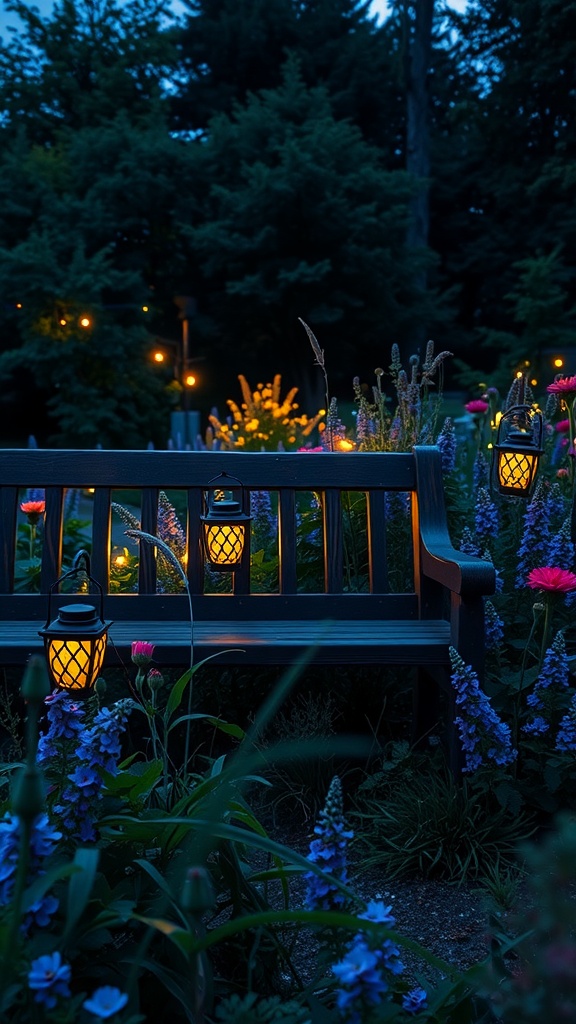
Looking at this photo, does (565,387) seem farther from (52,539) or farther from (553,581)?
(52,539)

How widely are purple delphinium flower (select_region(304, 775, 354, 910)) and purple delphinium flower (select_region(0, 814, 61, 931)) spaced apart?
375 mm

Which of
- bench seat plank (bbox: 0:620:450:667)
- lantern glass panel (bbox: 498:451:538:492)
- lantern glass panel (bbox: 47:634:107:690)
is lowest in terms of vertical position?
bench seat plank (bbox: 0:620:450:667)

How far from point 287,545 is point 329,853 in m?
2.07

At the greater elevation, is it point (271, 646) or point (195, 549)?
point (195, 549)

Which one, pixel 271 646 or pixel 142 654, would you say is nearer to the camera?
pixel 142 654

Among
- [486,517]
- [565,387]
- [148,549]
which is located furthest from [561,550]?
[148,549]

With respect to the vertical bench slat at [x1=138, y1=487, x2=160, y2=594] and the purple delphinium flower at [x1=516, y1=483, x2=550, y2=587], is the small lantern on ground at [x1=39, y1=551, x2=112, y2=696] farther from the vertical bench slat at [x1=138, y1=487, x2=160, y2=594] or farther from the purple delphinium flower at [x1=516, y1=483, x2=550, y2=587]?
the purple delphinium flower at [x1=516, y1=483, x2=550, y2=587]

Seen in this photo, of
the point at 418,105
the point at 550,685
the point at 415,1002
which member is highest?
the point at 418,105

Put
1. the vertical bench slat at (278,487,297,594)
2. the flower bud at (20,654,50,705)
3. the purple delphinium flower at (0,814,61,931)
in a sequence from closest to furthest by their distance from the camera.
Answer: the flower bud at (20,654,50,705) → the purple delphinium flower at (0,814,61,931) → the vertical bench slat at (278,487,297,594)

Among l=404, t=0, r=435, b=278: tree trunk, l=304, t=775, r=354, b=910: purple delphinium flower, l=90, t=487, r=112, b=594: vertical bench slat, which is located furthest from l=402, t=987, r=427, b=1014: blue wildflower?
l=404, t=0, r=435, b=278: tree trunk

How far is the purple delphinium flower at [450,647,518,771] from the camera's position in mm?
2512

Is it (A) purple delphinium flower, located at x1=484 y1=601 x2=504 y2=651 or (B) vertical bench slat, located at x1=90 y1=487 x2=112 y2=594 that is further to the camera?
(B) vertical bench slat, located at x1=90 y1=487 x2=112 y2=594

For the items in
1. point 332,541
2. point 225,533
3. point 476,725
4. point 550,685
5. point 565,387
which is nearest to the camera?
point 476,725

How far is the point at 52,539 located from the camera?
352cm
